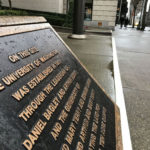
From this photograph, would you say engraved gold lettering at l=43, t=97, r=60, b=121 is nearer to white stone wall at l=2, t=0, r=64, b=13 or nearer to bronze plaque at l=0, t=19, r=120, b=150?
bronze plaque at l=0, t=19, r=120, b=150

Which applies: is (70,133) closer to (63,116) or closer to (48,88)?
(63,116)

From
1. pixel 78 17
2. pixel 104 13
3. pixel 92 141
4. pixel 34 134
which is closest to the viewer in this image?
pixel 34 134

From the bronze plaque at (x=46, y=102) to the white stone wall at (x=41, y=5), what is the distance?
58.5ft

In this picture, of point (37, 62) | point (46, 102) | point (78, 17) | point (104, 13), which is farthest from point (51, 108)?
point (104, 13)

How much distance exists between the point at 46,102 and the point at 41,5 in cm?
1980

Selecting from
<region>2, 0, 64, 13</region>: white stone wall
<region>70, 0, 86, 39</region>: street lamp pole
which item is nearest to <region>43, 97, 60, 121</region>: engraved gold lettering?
<region>70, 0, 86, 39</region>: street lamp pole

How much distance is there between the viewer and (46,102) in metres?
1.21

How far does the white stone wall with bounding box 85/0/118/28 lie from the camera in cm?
1480

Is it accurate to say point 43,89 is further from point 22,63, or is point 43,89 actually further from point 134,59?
point 134,59

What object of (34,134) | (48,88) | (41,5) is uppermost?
(41,5)

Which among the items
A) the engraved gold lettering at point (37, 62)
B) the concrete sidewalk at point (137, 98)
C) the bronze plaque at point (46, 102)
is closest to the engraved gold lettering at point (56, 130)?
the bronze plaque at point (46, 102)

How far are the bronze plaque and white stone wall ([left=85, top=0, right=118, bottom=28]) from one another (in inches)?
556

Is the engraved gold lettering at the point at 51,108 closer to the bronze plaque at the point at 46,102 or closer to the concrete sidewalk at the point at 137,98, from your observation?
the bronze plaque at the point at 46,102

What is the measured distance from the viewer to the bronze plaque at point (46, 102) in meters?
0.94
